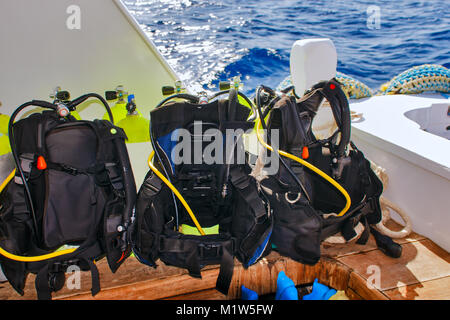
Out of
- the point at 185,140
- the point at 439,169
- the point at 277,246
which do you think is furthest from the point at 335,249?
the point at 185,140

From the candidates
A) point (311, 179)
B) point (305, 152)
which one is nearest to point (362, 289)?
point (311, 179)

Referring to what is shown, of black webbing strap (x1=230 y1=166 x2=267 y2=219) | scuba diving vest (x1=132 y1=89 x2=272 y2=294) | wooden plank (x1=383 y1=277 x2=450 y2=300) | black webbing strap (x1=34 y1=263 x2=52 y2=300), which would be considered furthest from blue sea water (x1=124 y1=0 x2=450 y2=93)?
wooden plank (x1=383 y1=277 x2=450 y2=300)

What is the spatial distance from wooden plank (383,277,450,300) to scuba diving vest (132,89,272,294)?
46 centimetres

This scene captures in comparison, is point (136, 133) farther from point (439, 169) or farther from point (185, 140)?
point (439, 169)

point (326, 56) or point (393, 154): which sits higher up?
point (326, 56)

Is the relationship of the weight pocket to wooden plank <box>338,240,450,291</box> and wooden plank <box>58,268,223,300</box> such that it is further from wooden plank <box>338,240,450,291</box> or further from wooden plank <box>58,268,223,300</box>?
wooden plank <box>338,240,450,291</box>

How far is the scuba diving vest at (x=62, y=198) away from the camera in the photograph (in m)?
0.91

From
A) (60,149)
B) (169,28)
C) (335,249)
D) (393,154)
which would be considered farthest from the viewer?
(169,28)

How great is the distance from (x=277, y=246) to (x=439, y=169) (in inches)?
27.9

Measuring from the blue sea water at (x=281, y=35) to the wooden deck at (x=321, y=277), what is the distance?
9.60 ft

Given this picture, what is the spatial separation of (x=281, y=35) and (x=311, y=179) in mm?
4722

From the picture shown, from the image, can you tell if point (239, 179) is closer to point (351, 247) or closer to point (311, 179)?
point (311, 179)

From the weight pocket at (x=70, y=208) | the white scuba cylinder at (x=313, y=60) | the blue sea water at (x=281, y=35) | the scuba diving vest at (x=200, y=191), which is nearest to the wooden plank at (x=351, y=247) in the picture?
the scuba diving vest at (x=200, y=191)
